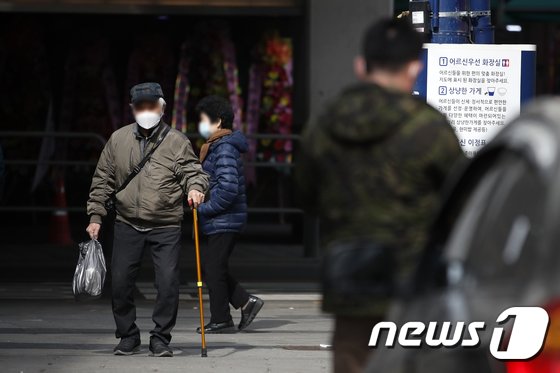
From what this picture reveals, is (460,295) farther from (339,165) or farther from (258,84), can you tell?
(258,84)

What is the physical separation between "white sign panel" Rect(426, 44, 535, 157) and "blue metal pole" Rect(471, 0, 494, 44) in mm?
1015

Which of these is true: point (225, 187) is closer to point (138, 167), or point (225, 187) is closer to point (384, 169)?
point (138, 167)

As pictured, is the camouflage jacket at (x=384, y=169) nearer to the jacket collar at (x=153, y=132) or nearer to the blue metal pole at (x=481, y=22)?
the jacket collar at (x=153, y=132)

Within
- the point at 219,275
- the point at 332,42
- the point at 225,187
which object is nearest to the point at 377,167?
the point at 225,187

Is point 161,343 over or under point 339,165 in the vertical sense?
under

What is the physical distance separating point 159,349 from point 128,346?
0.24 meters

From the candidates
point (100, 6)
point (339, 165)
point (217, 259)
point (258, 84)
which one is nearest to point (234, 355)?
point (217, 259)

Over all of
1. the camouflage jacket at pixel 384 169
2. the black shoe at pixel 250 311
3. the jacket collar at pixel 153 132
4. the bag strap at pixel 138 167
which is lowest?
the black shoe at pixel 250 311

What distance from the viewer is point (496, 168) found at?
395 cm

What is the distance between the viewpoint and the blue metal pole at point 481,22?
11023mm

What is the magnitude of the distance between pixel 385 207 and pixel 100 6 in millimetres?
12171

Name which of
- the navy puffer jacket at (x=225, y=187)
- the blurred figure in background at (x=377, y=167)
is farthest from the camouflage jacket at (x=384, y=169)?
the navy puffer jacket at (x=225, y=187)

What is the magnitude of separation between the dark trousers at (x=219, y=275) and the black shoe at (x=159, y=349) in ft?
4.33

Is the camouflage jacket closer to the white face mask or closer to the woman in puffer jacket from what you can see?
the white face mask
